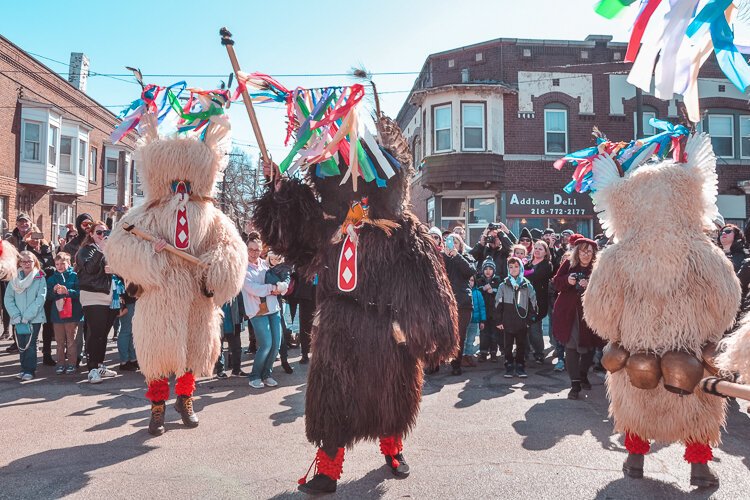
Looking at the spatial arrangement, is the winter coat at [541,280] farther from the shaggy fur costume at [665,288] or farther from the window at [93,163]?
the window at [93,163]

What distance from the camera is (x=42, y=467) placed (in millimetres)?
3738

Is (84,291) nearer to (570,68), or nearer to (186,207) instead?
(186,207)

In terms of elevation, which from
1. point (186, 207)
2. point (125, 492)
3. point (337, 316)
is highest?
point (186, 207)

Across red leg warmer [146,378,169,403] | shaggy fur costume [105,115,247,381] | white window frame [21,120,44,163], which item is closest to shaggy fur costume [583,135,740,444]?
shaggy fur costume [105,115,247,381]

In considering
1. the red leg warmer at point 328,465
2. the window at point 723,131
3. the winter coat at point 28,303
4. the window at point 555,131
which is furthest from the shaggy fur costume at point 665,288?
the window at point 723,131

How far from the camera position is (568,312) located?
593 cm

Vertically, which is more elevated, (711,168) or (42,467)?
(711,168)

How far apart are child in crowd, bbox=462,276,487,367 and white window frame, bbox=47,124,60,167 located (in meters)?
18.3

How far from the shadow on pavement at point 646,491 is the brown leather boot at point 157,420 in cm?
325

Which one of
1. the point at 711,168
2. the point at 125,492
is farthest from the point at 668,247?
the point at 125,492

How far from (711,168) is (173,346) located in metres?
4.04

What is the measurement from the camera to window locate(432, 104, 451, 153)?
17.5 metres

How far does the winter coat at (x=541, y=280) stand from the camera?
25.2ft

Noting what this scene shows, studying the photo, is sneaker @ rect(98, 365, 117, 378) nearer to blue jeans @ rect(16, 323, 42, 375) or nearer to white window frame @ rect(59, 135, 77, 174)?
blue jeans @ rect(16, 323, 42, 375)
